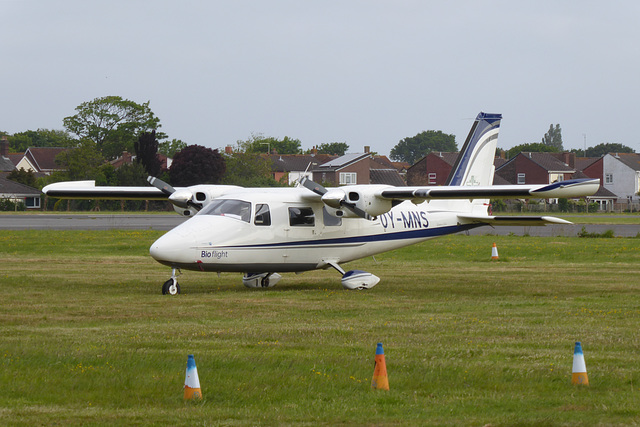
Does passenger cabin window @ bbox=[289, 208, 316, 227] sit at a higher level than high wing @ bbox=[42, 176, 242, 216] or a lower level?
lower

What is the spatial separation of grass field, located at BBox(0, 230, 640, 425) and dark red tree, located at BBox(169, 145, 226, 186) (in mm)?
56768

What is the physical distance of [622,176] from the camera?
12088 cm

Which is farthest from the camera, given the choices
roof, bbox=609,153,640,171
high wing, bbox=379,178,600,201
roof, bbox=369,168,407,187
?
roof, bbox=609,153,640,171

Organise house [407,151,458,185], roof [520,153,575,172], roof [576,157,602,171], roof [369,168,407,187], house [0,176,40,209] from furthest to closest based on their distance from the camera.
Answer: roof [576,157,602,171] → roof [369,168,407,187] → roof [520,153,575,172] → house [407,151,458,185] → house [0,176,40,209]

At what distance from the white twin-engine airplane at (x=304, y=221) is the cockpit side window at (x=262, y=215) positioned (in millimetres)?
28

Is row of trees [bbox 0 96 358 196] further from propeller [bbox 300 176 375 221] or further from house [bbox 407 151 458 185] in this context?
propeller [bbox 300 176 375 221]

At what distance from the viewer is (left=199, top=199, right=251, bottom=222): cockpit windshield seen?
837 inches

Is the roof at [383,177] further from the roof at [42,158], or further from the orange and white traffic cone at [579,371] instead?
the orange and white traffic cone at [579,371]

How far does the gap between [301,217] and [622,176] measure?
107 metres

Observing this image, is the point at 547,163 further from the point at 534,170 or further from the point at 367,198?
the point at 367,198

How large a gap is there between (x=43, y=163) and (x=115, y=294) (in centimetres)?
11789

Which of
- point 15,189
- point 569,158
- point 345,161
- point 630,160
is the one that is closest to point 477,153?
point 15,189

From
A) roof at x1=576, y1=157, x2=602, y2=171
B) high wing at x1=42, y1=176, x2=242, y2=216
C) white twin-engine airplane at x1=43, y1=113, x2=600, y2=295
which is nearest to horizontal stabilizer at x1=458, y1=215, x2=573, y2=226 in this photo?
white twin-engine airplane at x1=43, y1=113, x2=600, y2=295

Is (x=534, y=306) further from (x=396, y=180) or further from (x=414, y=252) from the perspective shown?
(x=396, y=180)
